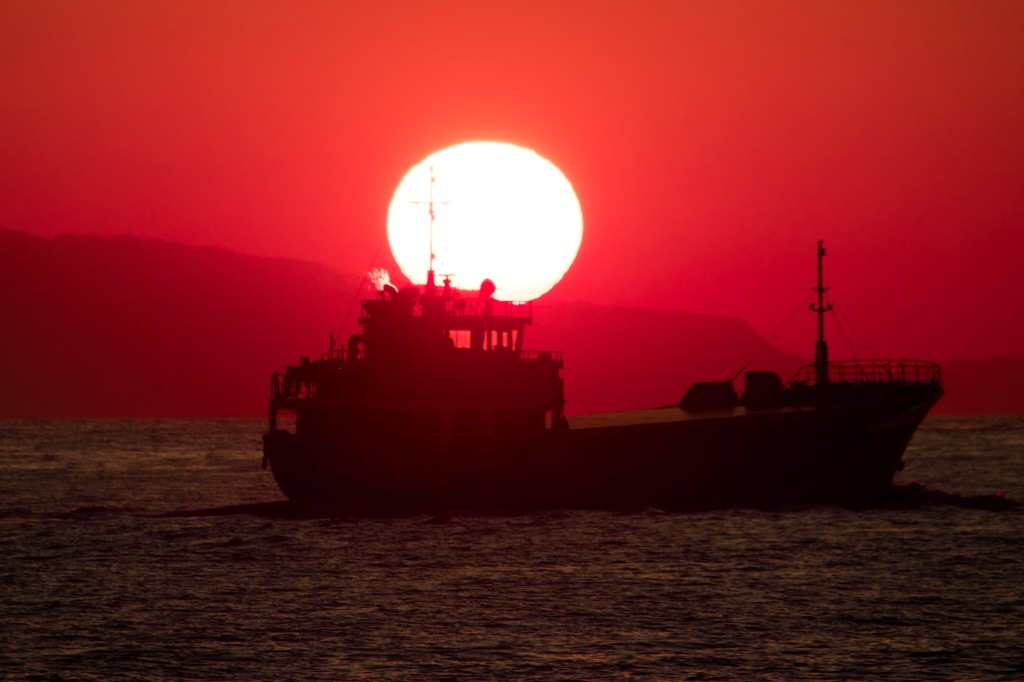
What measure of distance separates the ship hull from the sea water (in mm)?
1554

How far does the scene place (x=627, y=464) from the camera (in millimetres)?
68125

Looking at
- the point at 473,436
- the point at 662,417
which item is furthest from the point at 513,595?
the point at 662,417

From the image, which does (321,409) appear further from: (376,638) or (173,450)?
(173,450)

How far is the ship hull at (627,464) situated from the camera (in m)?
64.0

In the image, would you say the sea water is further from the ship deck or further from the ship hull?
the ship deck

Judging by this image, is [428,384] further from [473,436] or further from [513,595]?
[513,595]

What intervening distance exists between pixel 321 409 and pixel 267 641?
88.5 ft

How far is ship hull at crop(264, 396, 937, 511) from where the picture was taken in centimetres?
6400

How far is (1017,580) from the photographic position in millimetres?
52469

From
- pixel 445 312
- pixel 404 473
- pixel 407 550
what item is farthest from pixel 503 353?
pixel 407 550

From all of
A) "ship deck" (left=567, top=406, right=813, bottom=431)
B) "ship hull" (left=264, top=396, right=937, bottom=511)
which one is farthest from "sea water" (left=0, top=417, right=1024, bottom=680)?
"ship deck" (left=567, top=406, right=813, bottom=431)

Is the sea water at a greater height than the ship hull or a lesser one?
lesser

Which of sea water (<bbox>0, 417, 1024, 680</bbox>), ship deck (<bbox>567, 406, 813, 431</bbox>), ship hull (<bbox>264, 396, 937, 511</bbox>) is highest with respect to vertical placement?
ship deck (<bbox>567, 406, 813, 431</bbox>)

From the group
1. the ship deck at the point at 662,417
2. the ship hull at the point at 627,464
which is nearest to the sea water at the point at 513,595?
the ship hull at the point at 627,464
